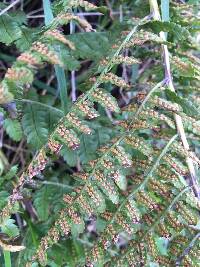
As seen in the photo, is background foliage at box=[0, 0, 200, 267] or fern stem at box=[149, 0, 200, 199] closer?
background foliage at box=[0, 0, 200, 267]

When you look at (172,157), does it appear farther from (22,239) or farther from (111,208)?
(22,239)

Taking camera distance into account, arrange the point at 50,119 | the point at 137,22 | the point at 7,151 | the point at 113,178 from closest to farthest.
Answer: the point at 113,178 < the point at 137,22 < the point at 50,119 < the point at 7,151

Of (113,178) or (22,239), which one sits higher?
(113,178)

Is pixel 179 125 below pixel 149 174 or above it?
above

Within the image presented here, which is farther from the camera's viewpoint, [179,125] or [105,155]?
[179,125]

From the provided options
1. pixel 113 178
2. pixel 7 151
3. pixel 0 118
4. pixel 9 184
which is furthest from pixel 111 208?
pixel 7 151

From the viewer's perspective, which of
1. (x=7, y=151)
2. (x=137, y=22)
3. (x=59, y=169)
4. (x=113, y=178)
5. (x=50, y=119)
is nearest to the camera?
(x=113, y=178)

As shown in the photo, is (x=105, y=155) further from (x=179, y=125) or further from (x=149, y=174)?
(x=179, y=125)

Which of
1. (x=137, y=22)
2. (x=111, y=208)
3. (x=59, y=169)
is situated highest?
(x=137, y=22)

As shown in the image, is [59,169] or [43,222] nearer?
[43,222]

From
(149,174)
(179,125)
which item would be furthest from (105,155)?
(179,125)

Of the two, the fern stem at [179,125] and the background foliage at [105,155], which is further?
the fern stem at [179,125]
